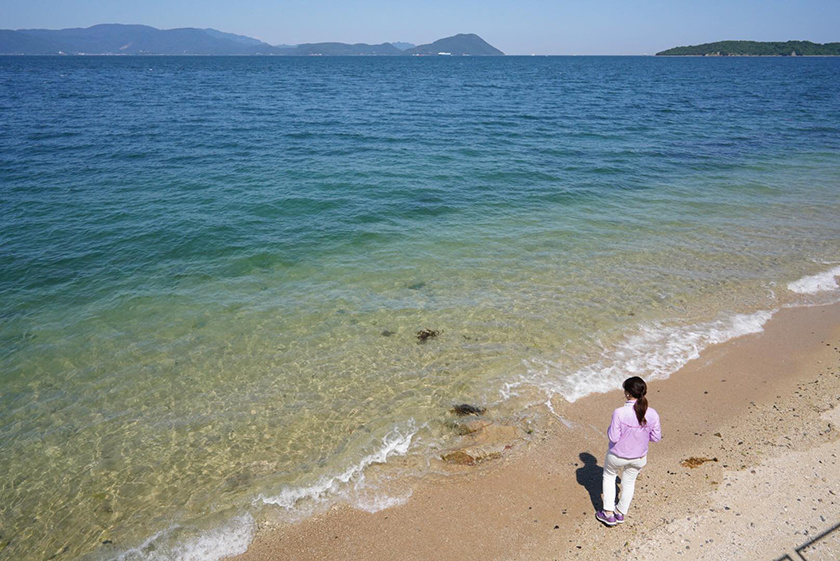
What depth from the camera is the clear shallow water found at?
773cm

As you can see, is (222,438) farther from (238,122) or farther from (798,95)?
(798,95)

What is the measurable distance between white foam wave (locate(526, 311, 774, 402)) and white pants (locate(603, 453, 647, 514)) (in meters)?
2.84

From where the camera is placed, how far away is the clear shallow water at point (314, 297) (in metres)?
7.73

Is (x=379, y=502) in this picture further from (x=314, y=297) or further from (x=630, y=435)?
(x=314, y=297)

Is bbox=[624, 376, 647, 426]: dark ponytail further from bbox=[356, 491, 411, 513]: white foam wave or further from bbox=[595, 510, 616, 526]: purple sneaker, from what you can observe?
bbox=[356, 491, 411, 513]: white foam wave

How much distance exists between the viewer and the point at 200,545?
259 inches

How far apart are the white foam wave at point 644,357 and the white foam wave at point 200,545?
594 cm

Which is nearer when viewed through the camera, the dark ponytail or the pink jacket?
the dark ponytail

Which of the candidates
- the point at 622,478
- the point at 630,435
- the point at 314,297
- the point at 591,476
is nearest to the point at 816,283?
the point at 591,476

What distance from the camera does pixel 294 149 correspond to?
93.8 feet

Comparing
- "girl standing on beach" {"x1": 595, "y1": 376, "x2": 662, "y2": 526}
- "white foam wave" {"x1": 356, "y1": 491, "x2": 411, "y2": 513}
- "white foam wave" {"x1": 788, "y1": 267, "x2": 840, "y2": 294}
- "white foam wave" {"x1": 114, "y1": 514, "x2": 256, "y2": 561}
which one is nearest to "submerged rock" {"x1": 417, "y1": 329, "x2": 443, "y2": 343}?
"white foam wave" {"x1": 356, "y1": 491, "x2": 411, "y2": 513}

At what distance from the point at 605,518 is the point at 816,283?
469 inches

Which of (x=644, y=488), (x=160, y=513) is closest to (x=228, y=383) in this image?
(x=160, y=513)

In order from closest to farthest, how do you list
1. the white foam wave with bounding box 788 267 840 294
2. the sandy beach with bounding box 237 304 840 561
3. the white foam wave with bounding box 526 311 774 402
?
the sandy beach with bounding box 237 304 840 561 → the white foam wave with bounding box 526 311 774 402 → the white foam wave with bounding box 788 267 840 294
